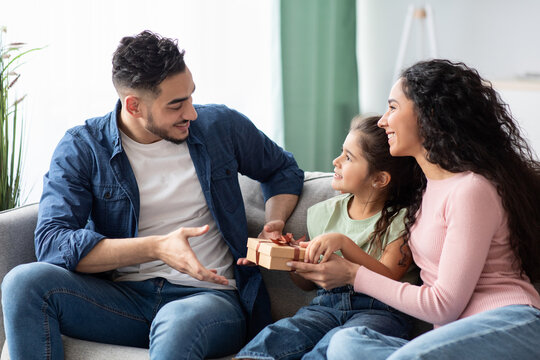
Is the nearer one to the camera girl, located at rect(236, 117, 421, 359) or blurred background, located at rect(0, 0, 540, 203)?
girl, located at rect(236, 117, 421, 359)

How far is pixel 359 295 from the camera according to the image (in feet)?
5.79

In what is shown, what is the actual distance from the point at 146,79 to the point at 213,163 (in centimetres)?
31

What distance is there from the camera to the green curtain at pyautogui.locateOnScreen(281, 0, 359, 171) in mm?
3572

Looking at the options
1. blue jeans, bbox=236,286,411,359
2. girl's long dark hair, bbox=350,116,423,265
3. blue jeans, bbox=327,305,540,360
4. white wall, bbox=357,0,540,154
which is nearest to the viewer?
blue jeans, bbox=327,305,540,360

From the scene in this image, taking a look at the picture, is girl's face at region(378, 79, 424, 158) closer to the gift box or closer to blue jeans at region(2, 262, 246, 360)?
the gift box

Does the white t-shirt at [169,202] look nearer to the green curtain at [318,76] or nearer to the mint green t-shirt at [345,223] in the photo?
the mint green t-shirt at [345,223]

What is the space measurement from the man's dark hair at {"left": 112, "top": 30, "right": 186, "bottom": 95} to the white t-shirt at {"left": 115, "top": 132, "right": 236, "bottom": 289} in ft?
0.60

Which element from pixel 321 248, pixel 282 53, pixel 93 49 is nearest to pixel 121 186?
pixel 321 248

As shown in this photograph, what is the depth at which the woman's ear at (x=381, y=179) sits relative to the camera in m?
1.82

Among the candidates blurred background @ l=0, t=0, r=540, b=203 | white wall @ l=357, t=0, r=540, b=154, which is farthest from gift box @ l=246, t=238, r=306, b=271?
white wall @ l=357, t=0, r=540, b=154

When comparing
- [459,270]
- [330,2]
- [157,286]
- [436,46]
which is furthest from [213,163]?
[436,46]

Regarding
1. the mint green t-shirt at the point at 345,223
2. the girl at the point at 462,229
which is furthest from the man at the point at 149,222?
the girl at the point at 462,229

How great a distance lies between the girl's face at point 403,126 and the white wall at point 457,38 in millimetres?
2612

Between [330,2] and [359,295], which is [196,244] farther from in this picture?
[330,2]
